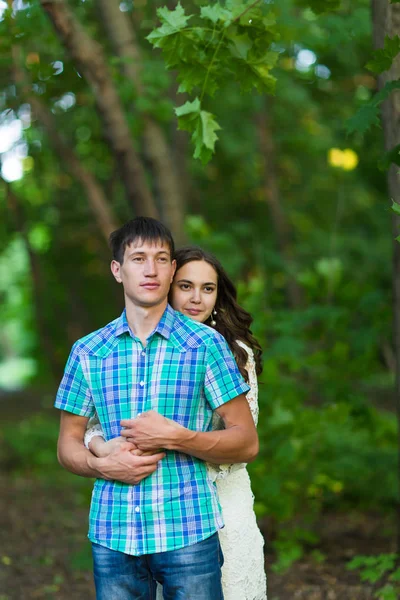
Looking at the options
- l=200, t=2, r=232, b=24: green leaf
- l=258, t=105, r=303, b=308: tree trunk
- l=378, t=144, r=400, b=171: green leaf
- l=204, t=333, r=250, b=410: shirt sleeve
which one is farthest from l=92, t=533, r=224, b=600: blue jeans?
l=258, t=105, r=303, b=308: tree trunk

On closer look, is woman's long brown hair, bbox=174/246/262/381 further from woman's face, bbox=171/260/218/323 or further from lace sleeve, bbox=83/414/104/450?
lace sleeve, bbox=83/414/104/450

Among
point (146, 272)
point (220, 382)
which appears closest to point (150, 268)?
point (146, 272)

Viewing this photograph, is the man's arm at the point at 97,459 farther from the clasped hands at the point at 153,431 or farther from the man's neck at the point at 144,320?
the man's neck at the point at 144,320

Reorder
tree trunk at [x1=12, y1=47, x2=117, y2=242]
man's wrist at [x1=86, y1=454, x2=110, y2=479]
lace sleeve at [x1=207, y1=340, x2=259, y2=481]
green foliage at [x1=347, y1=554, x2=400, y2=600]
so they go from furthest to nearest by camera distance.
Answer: tree trunk at [x1=12, y1=47, x2=117, y2=242] < green foliage at [x1=347, y1=554, x2=400, y2=600] < lace sleeve at [x1=207, y1=340, x2=259, y2=481] < man's wrist at [x1=86, y1=454, x2=110, y2=479]

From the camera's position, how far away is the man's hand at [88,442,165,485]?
2518mm

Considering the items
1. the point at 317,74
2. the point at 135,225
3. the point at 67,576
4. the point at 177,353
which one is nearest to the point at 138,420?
the point at 177,353

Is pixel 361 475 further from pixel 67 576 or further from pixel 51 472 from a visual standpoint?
pixel 51 472

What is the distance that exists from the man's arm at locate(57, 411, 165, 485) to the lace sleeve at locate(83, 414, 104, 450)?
3 centimetres

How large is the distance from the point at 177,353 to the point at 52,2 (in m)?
2.95

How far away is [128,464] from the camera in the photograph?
2521mm

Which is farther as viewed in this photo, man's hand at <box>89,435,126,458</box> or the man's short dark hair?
the man's short dark hair

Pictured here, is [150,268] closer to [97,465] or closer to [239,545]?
[97,465]

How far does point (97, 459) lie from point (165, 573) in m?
0.43

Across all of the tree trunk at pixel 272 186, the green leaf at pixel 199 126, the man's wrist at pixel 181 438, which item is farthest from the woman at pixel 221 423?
the tree trunk at pixel 272 186
